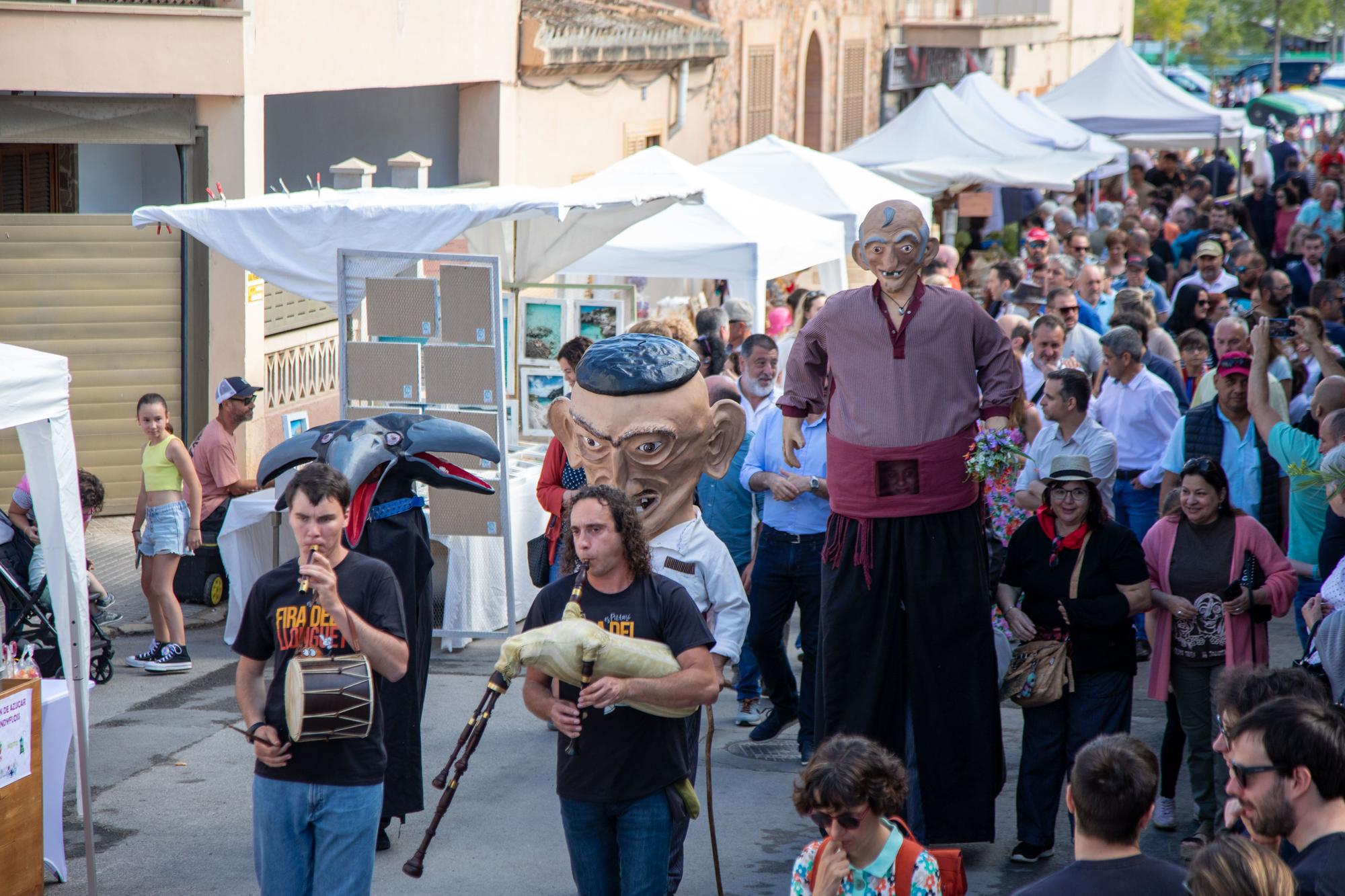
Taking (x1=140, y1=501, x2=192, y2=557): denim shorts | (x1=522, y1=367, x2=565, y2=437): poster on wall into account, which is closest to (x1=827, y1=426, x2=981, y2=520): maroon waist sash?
(x1=140, y1=501, x2=192, y2=557): denim shorts

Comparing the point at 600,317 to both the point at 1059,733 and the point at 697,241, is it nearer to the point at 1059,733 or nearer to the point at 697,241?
the point at 697,241

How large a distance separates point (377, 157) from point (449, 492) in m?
8.35

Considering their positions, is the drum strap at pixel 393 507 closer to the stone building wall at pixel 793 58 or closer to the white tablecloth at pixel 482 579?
the white tablecloth at pixel 482 579

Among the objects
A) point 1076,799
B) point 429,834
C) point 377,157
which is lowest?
point 429,834

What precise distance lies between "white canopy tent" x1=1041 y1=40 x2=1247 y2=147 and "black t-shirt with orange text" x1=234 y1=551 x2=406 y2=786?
20237mm

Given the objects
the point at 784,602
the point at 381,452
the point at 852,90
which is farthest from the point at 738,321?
the point at 852,90

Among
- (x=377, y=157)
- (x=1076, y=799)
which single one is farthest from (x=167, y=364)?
(x=1076, y=799)

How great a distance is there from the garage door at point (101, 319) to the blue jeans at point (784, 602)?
6.81m

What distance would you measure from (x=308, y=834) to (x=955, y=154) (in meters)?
16.0

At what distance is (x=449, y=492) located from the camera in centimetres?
885

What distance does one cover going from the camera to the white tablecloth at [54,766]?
598cm

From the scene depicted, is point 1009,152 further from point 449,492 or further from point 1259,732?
point 1259,732

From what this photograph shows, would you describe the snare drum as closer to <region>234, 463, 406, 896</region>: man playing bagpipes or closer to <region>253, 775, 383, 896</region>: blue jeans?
<region>234, 463, 406, 896</region>: man playing bagpipes

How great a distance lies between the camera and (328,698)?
15.0 feet
